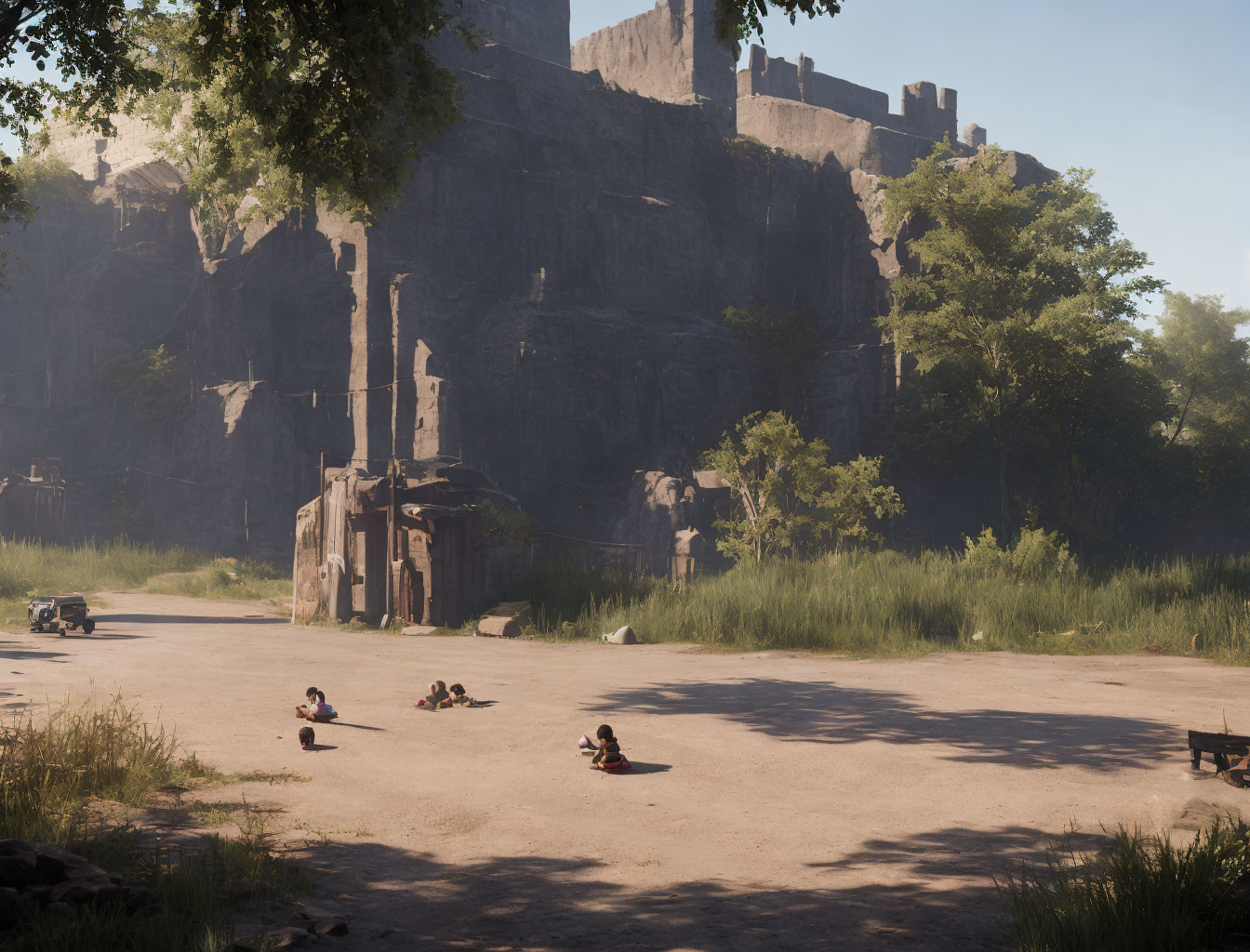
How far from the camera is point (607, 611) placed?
18.7 meters

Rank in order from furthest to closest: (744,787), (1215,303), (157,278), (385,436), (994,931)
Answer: (1215,303) < (157,278) < (385,436) < (744,787) < (994,931)

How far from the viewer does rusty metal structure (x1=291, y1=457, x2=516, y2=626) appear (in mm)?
19766

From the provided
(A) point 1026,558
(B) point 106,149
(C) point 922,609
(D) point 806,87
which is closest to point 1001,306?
(A) point 1026,558

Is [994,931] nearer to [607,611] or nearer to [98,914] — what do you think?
[98,914]

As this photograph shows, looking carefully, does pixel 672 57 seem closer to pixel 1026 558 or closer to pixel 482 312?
pixel 482 312

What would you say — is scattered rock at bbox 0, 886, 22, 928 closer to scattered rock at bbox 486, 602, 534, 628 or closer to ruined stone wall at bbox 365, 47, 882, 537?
scattered rock at bbox 486, 602, 534, 628

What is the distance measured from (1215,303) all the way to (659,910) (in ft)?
176

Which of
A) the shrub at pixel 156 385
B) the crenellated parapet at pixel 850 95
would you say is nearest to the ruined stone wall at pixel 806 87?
the crenellated parapet at pixel 850 95

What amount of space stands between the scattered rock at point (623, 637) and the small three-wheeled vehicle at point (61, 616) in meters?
8.31

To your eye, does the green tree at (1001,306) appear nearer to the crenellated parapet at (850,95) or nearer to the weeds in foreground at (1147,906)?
the crenellated parapet at (850,95)

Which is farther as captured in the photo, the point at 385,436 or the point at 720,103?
the point at 720,103

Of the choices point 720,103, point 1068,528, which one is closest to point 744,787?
point 1068,528

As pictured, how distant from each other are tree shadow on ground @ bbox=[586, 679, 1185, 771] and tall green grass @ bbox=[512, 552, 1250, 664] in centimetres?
401

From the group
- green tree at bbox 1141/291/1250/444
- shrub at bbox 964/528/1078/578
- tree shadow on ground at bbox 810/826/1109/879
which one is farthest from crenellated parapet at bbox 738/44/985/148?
tree shadow on ground at bbox 810/826/1109/879
